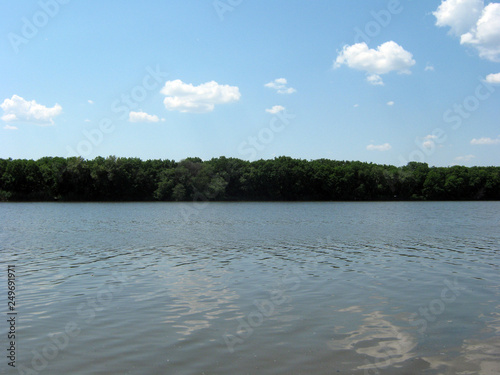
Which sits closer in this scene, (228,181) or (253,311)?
(253,311)

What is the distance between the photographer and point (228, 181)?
11825cm

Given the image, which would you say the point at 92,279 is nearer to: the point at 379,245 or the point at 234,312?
the point at 234,312

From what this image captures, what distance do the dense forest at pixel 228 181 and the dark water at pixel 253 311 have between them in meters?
91.0

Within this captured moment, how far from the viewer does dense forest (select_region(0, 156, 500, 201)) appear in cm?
10756

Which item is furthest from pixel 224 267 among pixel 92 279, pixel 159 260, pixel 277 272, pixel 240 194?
pixel 240 194

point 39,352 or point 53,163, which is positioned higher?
point 53,163

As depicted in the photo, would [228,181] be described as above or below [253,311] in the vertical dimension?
above

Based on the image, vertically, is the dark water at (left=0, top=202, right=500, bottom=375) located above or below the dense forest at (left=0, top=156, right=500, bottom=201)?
below

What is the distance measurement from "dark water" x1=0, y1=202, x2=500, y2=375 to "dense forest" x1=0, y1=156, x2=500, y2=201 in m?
91.0

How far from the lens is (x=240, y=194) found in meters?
121

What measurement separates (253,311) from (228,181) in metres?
107

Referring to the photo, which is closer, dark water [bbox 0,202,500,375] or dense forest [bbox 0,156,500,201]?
dark water [bbox 0,202,500,375]

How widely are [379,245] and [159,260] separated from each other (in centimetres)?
1373

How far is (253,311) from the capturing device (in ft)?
36.5
